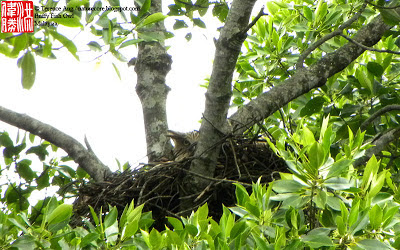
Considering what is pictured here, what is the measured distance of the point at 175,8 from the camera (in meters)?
3.78

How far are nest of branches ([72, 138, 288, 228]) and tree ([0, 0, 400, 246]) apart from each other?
8 centimetres

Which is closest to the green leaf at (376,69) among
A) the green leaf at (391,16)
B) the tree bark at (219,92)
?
the green leaf at (391,16)

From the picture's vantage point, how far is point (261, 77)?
3.59 metres

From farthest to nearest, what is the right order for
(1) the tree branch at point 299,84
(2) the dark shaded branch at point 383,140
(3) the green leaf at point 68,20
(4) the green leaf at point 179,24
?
(4) the green leaf at point 179,24 → (1) the tree branch at point 299,84 → (2) the dark shaded branch at point 383,140 → (3) the green leaf at point 68,20

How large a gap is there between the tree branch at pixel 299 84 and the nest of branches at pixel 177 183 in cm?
16

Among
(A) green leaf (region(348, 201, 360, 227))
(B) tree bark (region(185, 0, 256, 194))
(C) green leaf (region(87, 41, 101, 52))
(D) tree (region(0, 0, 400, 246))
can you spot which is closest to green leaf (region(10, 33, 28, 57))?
(D) tree (region(0, 0, 400, 246))

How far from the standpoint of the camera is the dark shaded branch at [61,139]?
328 cm

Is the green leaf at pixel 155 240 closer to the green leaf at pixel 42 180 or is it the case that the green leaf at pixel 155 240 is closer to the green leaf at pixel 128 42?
the green leaf at pixel 128 42

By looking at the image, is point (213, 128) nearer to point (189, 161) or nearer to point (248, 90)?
point (189, 161)

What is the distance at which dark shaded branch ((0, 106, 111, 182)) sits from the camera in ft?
10.8

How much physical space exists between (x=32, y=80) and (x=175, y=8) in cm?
175

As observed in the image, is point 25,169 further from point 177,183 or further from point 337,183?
point 337,183

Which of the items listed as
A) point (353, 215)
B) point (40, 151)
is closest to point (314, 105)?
point (353, 215)

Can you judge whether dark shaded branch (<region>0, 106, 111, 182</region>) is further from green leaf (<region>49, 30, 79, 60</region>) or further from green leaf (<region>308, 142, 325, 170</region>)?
green leaf (<region>308, 142, 325, 170</region>)
